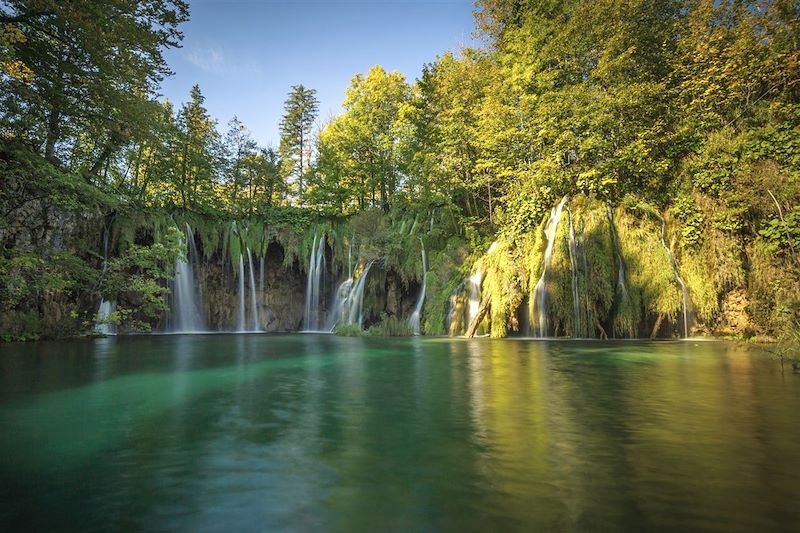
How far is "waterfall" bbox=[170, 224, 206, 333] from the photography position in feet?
78.6

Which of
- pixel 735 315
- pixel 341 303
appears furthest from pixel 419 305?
pixel 735 315

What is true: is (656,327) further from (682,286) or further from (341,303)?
(341,303)

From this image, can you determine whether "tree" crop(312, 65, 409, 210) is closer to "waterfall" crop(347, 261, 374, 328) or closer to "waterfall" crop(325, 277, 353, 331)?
"waterfall" crop(325, 277, 353, 331)

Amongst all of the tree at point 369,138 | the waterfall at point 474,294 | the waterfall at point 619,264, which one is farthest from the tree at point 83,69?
the waterfall at point 619,264

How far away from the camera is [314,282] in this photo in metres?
26.2

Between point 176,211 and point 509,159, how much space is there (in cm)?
1803

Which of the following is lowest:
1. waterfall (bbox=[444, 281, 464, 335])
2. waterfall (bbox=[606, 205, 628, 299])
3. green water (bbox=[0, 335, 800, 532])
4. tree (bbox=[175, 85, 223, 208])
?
green water (bbox=[0, 335, 800, 532])

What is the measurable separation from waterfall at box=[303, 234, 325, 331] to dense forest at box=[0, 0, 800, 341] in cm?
24

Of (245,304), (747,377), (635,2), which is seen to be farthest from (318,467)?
(245,304)

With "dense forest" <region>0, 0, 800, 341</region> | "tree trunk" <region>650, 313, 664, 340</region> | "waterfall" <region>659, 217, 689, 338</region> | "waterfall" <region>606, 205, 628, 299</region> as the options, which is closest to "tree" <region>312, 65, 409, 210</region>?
"dense forest" <region>0, 0, 800, 341</region>

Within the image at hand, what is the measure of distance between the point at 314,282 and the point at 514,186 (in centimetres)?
1295

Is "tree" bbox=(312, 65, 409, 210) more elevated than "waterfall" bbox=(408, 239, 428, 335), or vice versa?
"tree" bbox=(312, 65, 409, 210)

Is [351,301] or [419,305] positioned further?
[351,301]

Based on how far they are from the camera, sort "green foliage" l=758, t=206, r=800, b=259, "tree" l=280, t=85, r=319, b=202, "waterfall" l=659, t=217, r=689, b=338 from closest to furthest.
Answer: "green foliage" l=758, t=206, r=800, b=259, "waterfall" l=659, t=217, r=689, b=338, "tree" l=280, t=85, r=319, b=202
